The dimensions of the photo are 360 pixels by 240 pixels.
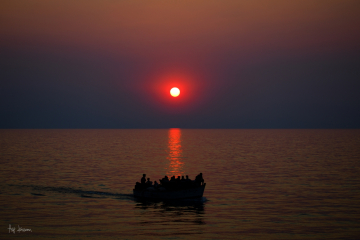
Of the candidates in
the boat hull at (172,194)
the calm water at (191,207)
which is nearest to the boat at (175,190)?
the boat hull at (172,194)

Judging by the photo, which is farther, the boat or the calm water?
the boat

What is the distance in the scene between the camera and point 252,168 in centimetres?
7006

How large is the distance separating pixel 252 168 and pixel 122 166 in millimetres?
22170

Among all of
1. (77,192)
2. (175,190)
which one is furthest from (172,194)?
(77,192)

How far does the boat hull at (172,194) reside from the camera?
4019cm

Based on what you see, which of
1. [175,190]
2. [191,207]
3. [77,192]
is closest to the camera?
[191,207]

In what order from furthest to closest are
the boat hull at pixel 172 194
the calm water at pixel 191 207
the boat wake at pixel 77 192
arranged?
the boat wake at pixel 77 192 < the boat hull at pixel 172 194 < the calm water at pixel 191 207

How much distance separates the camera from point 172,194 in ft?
134

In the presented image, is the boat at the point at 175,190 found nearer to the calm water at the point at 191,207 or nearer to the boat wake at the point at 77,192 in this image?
the calm water at the point at 191,207

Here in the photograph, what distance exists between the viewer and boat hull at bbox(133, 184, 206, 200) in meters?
40.2

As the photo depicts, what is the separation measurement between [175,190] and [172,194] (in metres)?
0.50

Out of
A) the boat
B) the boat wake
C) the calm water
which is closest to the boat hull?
the boat

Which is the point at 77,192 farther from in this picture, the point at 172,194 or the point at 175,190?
the point at 175,190

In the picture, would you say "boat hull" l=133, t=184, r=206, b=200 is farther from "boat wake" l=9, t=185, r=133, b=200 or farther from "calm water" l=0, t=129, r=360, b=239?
"boat wake" l=9, t=185, r=133, b=200
